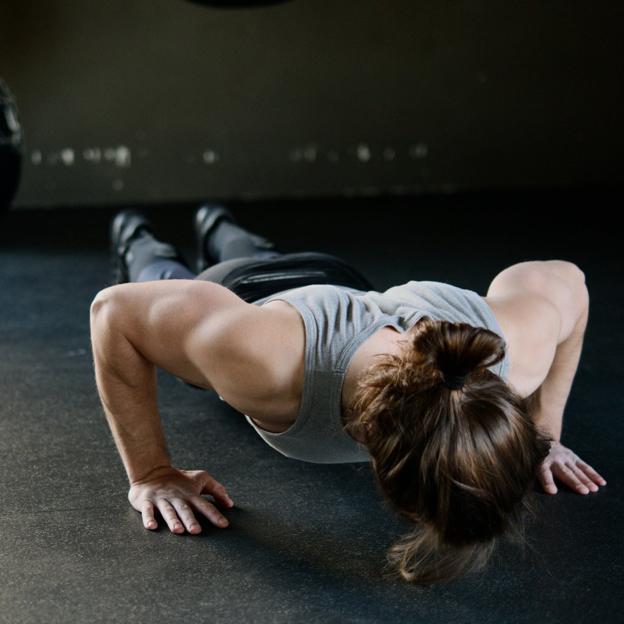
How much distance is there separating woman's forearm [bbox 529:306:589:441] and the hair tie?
1.99 feet

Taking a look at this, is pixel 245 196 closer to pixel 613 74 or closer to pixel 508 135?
pixel 508 135

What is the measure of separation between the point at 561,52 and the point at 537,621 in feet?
16.3

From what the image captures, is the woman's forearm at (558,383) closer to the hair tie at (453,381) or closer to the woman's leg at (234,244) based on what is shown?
the hair tie at (453,381)

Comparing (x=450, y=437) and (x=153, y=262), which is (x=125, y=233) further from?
(x=450, y=437)

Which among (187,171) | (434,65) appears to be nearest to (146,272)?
(187,171)

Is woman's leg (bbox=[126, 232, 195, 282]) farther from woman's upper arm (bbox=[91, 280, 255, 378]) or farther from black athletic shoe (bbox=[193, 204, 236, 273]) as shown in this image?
woman's upper arm (bbox=[91, 280, 255, 378])

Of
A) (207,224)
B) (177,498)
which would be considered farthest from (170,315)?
(207,224)

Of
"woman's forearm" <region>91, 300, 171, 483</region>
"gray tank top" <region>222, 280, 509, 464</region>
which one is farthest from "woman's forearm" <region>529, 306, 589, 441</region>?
"woman's forearm" <region>91, 300, 171, 483</region>

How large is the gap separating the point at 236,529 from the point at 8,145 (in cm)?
298

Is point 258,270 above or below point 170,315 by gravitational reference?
below

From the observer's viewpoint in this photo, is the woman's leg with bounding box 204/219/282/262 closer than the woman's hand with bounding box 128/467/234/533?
No

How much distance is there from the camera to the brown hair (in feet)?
3.85

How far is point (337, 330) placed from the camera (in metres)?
1.37

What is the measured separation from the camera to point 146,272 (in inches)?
89.1
